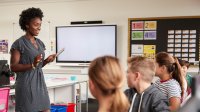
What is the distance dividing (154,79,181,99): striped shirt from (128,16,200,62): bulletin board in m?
3.42

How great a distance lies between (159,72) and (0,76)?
5.53ft

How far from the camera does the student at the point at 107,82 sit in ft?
3.61

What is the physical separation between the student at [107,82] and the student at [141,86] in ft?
1.95

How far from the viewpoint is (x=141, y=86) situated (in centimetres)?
182

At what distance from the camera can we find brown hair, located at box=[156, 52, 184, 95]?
7.76ft

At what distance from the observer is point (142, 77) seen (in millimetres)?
1822

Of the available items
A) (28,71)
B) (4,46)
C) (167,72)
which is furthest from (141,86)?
(4,46)

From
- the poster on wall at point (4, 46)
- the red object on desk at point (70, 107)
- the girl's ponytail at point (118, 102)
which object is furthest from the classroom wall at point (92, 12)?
the girl's ponytail at point (118, 102)

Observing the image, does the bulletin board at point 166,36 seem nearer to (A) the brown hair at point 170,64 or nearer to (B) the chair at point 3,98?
(A) the brown hair at point 170,64

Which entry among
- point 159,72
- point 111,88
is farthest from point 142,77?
point 111,88

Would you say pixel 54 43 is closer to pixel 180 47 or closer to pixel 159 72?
pixel 180 47

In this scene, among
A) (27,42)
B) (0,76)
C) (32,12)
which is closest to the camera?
(27,42)

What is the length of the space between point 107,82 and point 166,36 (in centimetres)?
475

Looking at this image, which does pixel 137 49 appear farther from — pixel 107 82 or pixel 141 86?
pixel 107 82
